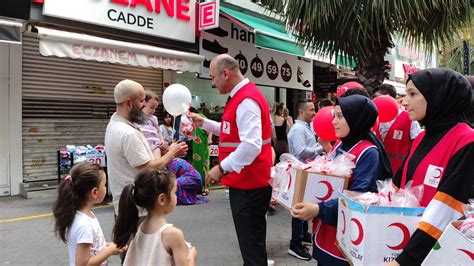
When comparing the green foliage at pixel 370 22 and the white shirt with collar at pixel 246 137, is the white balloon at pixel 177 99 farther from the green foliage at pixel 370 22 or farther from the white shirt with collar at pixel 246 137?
the green foliage at pixel 370 22

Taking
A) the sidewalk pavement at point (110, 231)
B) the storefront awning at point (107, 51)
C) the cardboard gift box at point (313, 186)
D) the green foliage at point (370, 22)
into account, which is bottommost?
the sidewalk pavement at point (110, 231)

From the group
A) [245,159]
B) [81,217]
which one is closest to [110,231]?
[245,159]

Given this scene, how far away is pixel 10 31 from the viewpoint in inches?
231

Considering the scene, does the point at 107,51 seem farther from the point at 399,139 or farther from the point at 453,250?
Result: the point at 453,250

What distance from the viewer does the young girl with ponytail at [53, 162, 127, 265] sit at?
7.50 ft

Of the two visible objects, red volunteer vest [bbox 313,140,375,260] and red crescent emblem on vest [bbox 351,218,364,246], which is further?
red volunteer vest [bbox 313,140,375,260]

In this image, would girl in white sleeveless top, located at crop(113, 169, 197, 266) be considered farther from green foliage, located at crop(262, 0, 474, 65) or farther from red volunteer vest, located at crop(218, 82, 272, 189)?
green foliage, located at crop(262, 0, 474, 65)

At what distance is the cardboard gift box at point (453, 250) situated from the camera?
1270mm

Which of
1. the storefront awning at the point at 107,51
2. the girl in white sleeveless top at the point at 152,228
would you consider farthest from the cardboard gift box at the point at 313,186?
the storefront awning at the point at 107,51

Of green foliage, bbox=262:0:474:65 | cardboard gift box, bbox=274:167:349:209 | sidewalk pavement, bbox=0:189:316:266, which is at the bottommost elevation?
sidewalk pavement, bbox=0:189:316:266

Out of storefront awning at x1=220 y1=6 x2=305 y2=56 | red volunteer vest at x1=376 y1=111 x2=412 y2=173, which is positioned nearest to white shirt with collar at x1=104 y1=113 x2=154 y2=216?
red volunteer vest at x1=376 y1=111 x2=412 y2=173

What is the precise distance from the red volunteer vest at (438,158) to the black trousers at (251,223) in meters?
1.58

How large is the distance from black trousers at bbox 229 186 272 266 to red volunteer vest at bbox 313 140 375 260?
0.79 meters

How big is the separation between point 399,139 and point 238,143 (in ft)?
6.72
